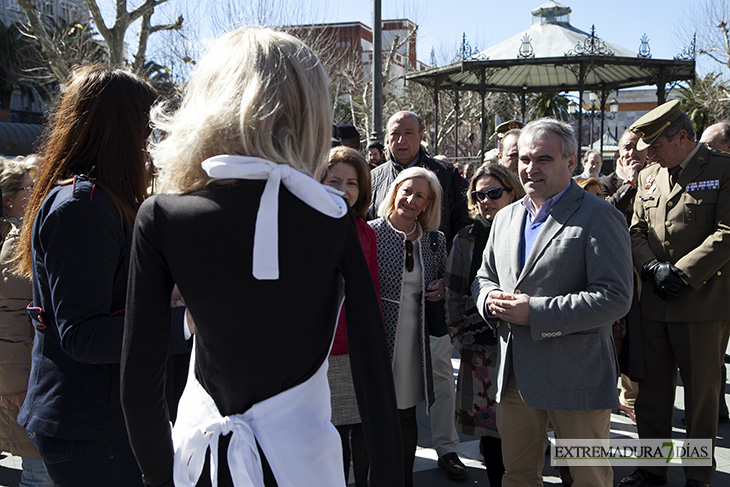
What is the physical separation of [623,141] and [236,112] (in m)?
5.22

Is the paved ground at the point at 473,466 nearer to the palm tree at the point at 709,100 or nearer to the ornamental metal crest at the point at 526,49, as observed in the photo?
the ornamental metal crest at the point at 526,49

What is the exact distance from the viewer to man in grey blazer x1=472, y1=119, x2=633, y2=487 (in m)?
2.85

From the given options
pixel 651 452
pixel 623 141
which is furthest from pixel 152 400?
pixel 623 141

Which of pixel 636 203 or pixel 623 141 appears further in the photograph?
pixel 623 141

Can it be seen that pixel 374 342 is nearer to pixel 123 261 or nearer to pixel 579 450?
pixel 123 261

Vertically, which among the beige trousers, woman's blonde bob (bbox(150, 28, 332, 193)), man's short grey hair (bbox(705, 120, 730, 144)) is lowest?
the beige trousers

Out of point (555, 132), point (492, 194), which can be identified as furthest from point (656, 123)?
point (555, 132)

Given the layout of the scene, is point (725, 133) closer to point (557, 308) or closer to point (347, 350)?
point (557, 308)

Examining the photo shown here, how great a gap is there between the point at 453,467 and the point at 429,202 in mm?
1766

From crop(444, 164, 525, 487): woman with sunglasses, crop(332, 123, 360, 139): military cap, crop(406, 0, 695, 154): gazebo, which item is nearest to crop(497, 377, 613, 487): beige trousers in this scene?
crop(444, 164, 525, 487): woman with sunglasses

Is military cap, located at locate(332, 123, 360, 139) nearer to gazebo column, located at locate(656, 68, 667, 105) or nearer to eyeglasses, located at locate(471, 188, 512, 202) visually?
eyeglasses, located at locate(471, 188, 512, 202)

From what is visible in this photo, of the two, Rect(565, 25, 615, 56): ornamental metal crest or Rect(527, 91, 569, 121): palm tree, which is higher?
Rect(527, 91, 569, 121): palm tree

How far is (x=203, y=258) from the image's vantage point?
1396 mm

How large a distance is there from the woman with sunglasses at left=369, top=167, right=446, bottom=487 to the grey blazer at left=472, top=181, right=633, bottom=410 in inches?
31.6
